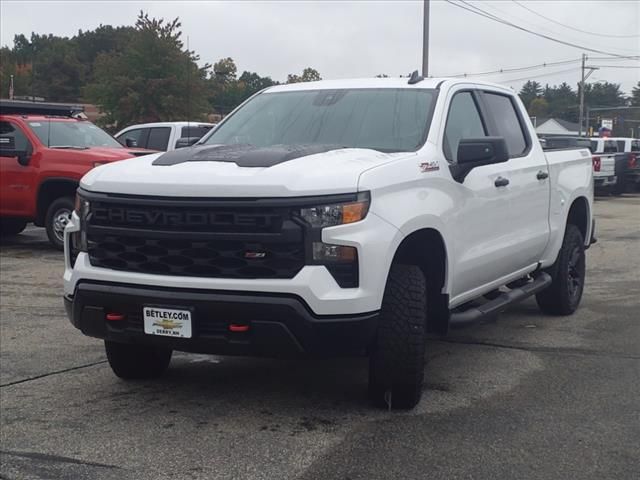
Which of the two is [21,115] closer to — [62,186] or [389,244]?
[62,186]

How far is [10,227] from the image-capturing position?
14516mm

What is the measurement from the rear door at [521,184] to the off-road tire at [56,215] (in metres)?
6.95

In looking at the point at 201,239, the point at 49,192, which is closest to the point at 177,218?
the point at 201,239

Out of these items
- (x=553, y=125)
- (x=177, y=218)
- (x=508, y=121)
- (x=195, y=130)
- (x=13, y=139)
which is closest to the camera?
(x=177, y=218)

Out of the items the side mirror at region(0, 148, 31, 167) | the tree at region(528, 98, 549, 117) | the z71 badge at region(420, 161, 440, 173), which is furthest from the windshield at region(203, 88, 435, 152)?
the tree at region(528, 98, 549, 117)

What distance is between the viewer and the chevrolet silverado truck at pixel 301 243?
186 inches

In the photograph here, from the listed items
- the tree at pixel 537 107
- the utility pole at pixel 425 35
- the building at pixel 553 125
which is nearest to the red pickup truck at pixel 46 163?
the utility pole at pixel 425 35

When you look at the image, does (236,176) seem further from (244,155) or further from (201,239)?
(244,155)

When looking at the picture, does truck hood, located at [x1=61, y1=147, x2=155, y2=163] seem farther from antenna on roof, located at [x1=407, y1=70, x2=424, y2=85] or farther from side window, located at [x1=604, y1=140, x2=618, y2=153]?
side window, located at [x1=604, y1=140, x2=618, y2=153]

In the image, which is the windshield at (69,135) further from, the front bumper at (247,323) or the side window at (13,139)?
the front bumper at (247,323)

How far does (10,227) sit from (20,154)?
2171 millimetres

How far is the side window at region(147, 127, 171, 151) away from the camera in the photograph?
17.0 meters

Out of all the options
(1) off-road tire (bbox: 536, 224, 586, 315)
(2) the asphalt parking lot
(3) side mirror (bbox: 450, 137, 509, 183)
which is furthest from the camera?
(1) off-road tire (bbox: 536, 224, 586, 315)

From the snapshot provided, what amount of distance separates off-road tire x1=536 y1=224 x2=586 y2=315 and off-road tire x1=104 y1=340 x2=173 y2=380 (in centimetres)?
357
